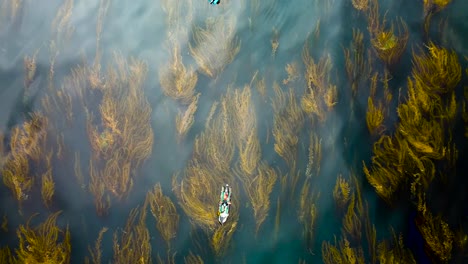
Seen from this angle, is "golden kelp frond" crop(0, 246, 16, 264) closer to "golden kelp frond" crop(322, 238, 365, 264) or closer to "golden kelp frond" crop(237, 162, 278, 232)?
"golden kelp frond" crop(237, 162, 278, 232)

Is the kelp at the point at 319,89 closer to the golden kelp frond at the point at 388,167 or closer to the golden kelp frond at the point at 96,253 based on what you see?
the golden kelp frond at the point at 388,167

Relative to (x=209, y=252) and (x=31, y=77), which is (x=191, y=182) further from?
(x=31, y=77)

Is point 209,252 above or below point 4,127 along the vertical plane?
below

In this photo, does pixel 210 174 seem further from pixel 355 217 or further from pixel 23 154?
pixel 23 154

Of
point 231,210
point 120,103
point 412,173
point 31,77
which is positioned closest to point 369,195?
point 412,173

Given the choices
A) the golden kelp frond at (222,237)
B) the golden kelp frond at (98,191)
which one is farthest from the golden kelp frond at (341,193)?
the golden kelp frond at (98,191)
